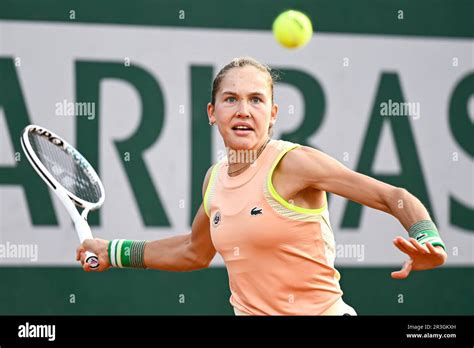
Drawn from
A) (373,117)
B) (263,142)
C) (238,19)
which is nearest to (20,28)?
(238,19)

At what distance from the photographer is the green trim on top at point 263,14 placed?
22.2 feet

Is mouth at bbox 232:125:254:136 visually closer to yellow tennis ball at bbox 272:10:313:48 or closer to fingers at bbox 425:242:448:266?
fingers at bbox 425:242:448:266

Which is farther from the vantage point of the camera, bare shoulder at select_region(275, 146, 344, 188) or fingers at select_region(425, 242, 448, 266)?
bare shoulder at select_region(275, 146, 344, 188)

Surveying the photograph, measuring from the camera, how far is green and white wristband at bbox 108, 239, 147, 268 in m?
4.38

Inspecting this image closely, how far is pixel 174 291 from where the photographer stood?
6816 mm

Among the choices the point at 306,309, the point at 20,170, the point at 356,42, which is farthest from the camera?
the point at 356,42

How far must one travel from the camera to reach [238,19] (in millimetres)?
6988

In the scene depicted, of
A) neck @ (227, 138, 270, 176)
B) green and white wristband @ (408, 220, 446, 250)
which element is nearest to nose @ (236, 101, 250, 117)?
neck @ (227, 138, 270, 176)

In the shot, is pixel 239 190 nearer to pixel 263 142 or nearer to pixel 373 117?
pixel 263 142

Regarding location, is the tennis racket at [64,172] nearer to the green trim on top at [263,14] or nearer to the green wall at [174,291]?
the green wall at [174,291]

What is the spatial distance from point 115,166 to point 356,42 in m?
1.94

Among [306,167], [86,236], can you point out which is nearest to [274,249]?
[306,167]

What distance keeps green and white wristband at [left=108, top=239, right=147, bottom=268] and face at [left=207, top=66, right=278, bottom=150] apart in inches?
29.1

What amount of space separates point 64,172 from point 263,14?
2660mm
